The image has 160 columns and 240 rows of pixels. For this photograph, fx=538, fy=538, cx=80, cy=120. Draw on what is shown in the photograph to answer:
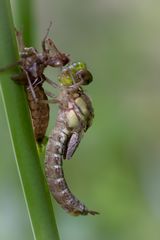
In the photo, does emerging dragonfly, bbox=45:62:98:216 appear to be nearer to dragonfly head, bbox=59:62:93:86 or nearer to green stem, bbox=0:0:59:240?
dragonfly head, bbox=59:62:93:86

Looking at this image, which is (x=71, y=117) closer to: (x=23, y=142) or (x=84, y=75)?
(x=84, y=75)

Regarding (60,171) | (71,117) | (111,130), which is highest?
(71,117)

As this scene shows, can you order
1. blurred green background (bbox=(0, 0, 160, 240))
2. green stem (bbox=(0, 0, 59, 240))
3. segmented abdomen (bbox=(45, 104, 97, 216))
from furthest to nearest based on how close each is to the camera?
blurred green background (bbox=(0, 0, 160, 240)) < segmented abdomen (bbox=(45, 104, 97, 216)) < green stem (bbox=(0, 0, 59, 240))

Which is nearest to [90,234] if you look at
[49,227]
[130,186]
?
[130,186]

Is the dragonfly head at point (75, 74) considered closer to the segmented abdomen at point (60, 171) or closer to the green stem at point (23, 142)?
the segmented abdomen at point (60, 171)

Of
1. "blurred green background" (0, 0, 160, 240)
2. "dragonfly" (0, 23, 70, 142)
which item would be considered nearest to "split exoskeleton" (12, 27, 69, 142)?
"dragonfly" (0, 23, 70, 142)

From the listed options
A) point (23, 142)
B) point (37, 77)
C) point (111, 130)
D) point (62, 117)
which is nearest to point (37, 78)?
point (37, 77)
